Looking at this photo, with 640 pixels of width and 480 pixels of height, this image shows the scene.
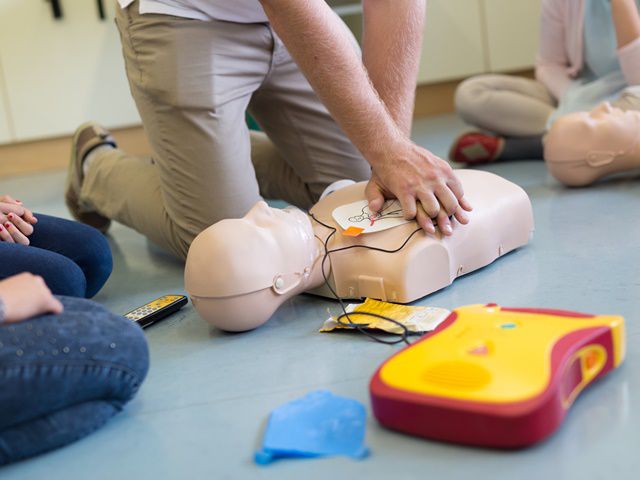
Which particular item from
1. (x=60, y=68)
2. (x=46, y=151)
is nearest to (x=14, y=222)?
(x=60, y=68)

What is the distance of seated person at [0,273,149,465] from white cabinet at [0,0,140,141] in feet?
8.27

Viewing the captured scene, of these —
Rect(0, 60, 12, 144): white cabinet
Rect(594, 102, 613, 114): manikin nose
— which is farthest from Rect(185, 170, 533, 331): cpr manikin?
Rect(0, 60, 12, 144): white cabinet

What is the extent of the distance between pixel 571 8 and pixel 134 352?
171 centimetres

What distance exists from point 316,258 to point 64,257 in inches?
16.1

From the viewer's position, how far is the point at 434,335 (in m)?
0.94

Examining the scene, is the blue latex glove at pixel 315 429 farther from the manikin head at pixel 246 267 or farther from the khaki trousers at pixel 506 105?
the khaki trousers at pixel 506 105

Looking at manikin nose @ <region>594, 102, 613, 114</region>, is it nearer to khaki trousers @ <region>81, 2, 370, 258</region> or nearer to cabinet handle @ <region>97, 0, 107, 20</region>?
khaki trousers @ <region>81, 2, 370, 258</region>

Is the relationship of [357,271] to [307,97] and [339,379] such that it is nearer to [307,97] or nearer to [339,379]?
[339,379]

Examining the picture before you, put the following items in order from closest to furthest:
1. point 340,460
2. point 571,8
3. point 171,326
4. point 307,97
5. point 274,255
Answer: point 340,460 → point 274,255 → point 171,326 → point 307,97 → point 571,8

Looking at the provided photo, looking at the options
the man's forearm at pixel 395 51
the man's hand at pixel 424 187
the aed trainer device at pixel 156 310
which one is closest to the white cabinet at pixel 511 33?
the man's forearm at pixel 395 51

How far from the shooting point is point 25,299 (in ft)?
2.96

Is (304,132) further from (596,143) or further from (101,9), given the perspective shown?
(101,9)

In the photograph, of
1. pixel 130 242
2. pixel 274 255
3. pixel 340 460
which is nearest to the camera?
pixel 340 460

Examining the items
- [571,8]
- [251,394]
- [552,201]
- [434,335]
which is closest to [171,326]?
[251,394]
